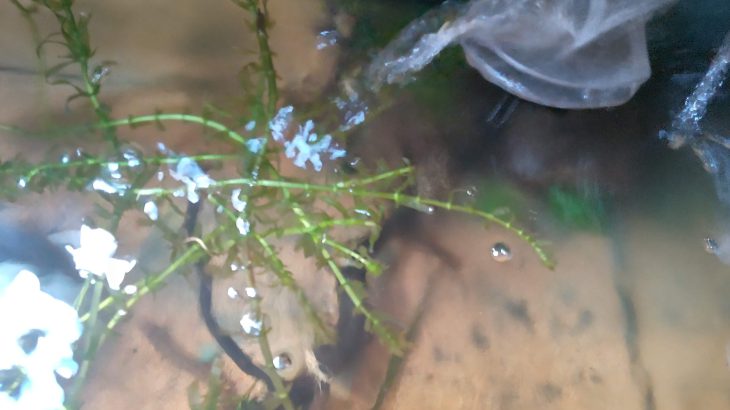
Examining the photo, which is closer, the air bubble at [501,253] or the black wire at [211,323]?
the black wire at [211,323]

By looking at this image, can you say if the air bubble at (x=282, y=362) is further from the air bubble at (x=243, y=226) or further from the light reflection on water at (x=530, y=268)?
the air bubble at (x=243, y=226)

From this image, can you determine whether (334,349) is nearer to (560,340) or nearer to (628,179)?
(560,340)

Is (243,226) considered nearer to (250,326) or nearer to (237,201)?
(237,201)

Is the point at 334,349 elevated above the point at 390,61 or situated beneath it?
situated beneath

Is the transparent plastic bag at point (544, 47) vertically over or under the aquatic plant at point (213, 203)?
over

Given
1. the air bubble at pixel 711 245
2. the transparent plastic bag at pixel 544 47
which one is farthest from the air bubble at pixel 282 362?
the air bubble at pixel 711 245

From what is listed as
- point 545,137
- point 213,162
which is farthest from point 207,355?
point 545,137
